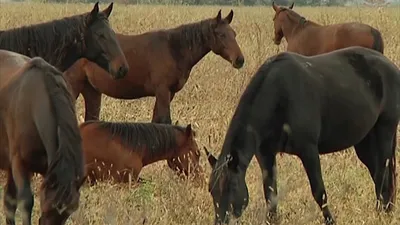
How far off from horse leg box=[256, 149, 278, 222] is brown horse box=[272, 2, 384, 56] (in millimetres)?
5475

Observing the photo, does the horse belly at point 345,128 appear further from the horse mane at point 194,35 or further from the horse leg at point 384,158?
the horse mane at point 194,35

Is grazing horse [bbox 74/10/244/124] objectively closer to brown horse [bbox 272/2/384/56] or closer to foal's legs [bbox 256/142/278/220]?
brown horse [bbox 272/2/384/56]

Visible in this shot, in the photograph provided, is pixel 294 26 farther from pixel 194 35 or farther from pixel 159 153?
pixel 159 153

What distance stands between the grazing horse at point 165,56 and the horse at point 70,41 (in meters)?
1.50

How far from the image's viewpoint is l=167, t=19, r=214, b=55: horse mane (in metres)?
9.27

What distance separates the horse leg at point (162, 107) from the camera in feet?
29.0

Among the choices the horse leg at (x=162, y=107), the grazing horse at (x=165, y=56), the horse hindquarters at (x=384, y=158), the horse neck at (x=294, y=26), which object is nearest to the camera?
the horse hindquarters at (x=384, y=158)

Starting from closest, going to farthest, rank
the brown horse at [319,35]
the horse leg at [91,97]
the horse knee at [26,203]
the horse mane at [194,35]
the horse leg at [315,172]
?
the horse knee at [26,203] → the horse leg at [315,172] → the horse mane at [194,35] → the horse leg at [91,97] → the brown horse at [319,35]

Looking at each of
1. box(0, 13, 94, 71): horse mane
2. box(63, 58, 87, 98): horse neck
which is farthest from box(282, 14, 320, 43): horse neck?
box(0, 13, 94, 71): horse mane

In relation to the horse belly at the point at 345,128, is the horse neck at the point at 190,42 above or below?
below

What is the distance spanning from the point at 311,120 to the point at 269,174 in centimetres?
52

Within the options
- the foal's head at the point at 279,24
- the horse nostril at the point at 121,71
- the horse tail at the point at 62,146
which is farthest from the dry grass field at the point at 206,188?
the horse nostril at the point at 121,71

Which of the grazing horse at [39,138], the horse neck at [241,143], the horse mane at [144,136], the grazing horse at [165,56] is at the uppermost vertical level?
the grazing horse at [39,138]

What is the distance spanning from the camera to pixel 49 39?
7.09 metres
